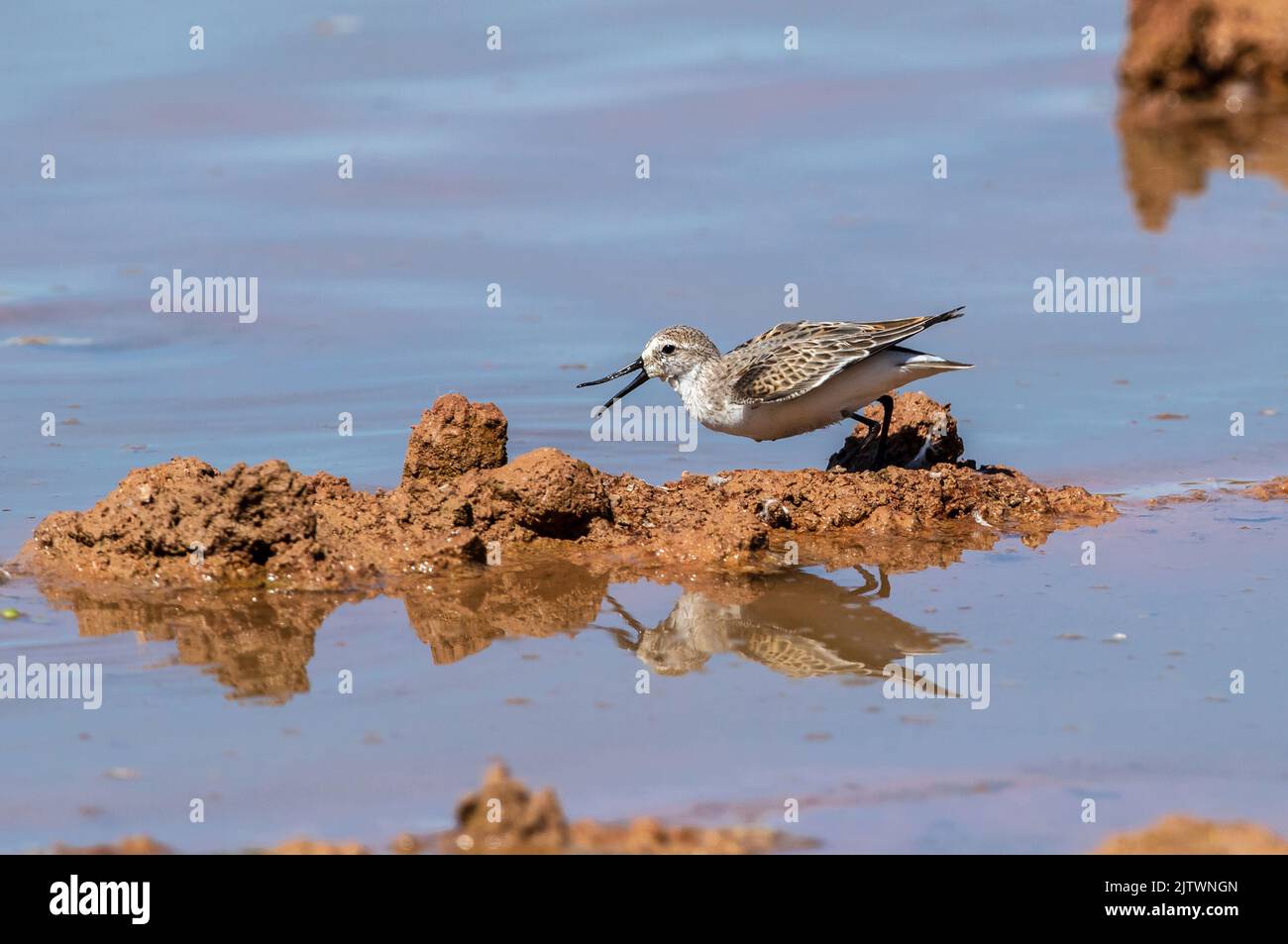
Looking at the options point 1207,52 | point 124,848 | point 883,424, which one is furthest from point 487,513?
point 1207,52

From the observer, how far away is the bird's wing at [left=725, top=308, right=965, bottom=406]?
29.1 feet

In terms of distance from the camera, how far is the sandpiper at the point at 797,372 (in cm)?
891

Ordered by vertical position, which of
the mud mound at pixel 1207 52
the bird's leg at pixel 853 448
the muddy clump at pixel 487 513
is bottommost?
the muddy clump at pixel 487 513

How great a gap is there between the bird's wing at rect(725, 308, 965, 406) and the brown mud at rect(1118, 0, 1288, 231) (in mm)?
6637

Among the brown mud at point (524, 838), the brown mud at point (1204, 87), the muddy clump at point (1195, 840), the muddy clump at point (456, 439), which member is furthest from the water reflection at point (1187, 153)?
the brown mud at point (524, 838)

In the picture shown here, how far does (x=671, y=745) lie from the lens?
6.00 meters

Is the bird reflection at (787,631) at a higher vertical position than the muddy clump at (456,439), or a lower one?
lower

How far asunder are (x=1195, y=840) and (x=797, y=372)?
420 centimetres

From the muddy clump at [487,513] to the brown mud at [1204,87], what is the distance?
276 inches

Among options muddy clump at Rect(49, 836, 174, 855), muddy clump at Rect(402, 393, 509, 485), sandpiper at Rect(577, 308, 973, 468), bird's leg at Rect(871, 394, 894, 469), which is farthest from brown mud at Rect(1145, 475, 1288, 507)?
muddy clump at Rect(49, 836, 174, 855)

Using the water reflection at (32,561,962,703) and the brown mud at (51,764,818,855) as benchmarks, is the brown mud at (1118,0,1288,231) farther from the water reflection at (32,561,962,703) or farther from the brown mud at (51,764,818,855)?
the brown mud at (51,764,818,855)

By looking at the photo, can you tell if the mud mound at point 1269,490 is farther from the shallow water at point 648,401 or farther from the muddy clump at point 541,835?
the muddy clump at point 541,835

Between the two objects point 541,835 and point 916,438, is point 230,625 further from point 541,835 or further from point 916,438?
point 916,438
